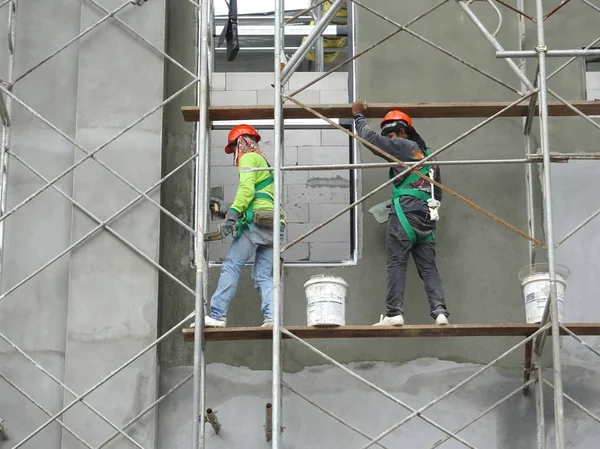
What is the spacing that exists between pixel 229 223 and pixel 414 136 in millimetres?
1885

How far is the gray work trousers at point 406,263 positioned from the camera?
1103 cm

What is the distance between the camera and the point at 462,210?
1216 cm

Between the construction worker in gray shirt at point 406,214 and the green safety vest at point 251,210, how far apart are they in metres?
0.93

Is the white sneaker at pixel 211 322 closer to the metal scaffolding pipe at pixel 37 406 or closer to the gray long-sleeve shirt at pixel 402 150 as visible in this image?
the metal scaffolding pipe at pixel 37 406

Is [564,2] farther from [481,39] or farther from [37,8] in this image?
[37,8]

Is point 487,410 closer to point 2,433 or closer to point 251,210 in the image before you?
point 251,210

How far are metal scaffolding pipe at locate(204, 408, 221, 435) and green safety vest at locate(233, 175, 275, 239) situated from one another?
1506 millimetres

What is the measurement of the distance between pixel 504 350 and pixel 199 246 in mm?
2843

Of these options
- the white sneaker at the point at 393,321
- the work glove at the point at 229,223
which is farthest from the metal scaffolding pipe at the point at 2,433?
the white sneaker at the point at 393,321

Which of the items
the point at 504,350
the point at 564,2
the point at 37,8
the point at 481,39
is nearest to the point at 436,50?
the point at 481,39

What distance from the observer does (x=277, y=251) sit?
10.6m

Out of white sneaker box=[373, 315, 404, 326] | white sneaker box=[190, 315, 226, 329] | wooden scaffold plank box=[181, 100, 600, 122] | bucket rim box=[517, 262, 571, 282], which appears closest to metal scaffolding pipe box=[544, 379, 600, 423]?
bucket rim box=[517, 262, 571, 282]

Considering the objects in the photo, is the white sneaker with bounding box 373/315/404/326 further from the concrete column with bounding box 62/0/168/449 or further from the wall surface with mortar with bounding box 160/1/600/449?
the concrete column with bounding box 62/0/168/449

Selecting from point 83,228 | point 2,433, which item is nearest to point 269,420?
point 2,433
